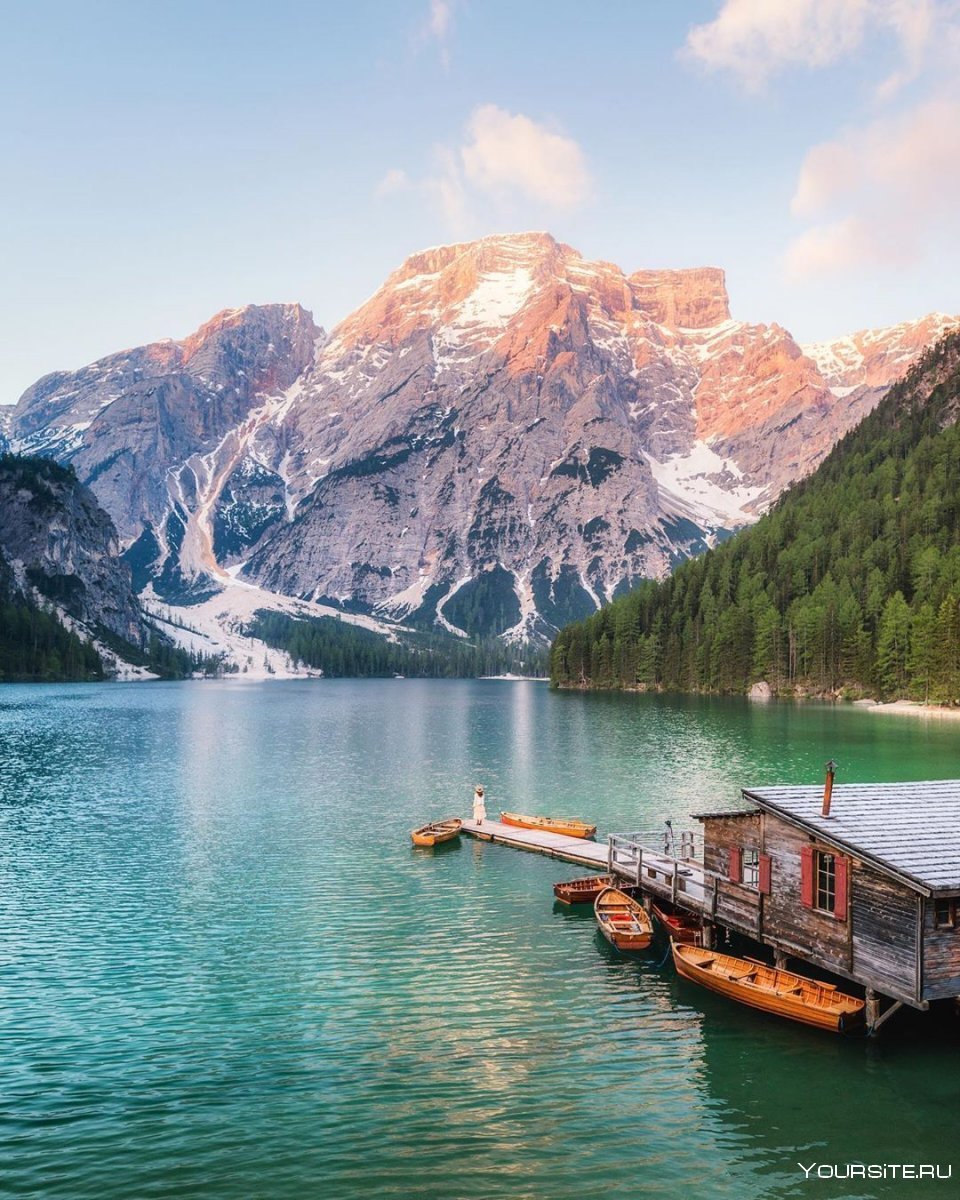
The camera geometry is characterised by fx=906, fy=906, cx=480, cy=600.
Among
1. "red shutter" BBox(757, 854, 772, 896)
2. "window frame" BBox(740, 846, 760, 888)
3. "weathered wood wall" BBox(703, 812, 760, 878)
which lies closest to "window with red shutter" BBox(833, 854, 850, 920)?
"red shutter" BBox(757, 854, 772, 896)

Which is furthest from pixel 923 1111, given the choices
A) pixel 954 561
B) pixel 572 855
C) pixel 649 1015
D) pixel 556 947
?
pixel 954 561

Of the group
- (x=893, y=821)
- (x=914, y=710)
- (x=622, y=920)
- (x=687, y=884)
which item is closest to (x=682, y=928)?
(x=622, y=920)

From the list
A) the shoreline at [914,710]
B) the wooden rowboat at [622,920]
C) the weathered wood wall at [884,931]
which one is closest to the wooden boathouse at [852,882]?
the weathered wood wall at [884,931]

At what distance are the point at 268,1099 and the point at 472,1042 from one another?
24.7 ft

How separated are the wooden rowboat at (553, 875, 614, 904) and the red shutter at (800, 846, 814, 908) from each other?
1638cm

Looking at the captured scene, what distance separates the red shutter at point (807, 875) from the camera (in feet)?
115

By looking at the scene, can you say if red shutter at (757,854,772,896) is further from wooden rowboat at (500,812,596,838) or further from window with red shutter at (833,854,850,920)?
wooden rowboat at (500,812,596,838)

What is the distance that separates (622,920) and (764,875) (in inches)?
338

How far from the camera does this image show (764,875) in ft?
125

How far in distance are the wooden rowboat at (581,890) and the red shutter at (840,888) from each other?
719 inches

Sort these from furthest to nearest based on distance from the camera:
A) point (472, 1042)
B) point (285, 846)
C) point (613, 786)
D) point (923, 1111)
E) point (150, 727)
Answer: point (150, 727) < point (613, 786) < point (285, 846) < point (472, 1042) < point (923, 1111)

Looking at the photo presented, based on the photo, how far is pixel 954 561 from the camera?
625 ft

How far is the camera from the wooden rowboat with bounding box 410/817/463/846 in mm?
64938

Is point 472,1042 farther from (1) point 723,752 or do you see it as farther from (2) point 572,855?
(1) point 723,752
